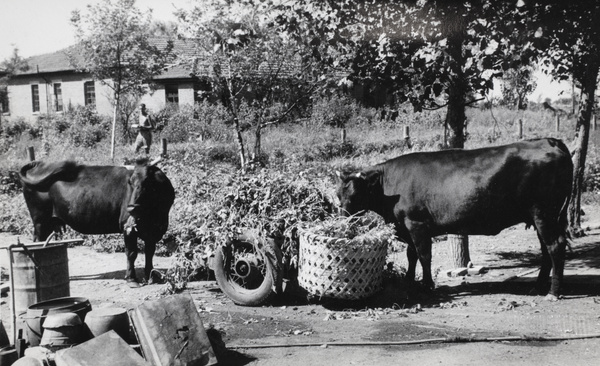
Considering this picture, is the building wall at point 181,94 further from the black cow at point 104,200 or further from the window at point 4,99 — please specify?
the black cow at point 104,200

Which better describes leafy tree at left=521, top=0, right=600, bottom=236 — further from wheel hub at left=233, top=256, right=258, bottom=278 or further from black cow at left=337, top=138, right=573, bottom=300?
wheel hub at left=233, top=256, right=258, bottom=278

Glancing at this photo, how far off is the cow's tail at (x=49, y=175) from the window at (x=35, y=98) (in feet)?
123

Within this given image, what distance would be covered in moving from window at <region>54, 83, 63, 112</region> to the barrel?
39217mm

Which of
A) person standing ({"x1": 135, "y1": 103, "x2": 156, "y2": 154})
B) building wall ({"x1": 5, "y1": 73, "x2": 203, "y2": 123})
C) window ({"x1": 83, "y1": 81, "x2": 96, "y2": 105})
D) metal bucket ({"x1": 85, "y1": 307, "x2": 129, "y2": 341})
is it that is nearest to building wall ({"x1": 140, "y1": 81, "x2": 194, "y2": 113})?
building wall ({"x1": 5, "y1": 73, "x2": 203, "y2": 123})

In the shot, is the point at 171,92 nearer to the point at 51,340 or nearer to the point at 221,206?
the point at 221,206

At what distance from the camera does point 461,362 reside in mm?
5922

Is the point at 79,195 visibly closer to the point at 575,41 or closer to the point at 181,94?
the point at 575,41

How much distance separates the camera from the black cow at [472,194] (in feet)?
26.8

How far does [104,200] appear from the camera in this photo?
33.4ft

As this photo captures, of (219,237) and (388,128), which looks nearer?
(219,237)

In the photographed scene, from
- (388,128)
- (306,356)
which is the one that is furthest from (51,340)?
(388,128)

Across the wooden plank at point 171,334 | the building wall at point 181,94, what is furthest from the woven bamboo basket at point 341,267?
the building wall at point 181,94

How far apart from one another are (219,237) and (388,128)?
71.7 feet

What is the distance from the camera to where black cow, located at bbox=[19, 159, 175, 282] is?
9.59 meters
